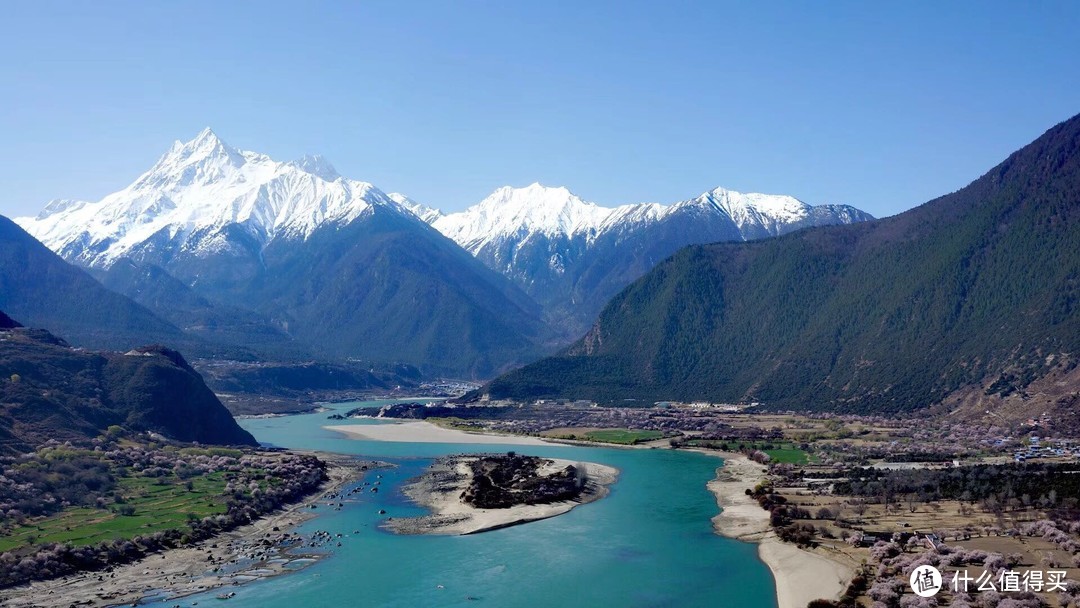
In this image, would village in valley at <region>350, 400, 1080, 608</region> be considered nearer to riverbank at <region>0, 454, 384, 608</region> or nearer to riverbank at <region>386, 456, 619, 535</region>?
riverbank at <region>386, 456, 619, 535</region>

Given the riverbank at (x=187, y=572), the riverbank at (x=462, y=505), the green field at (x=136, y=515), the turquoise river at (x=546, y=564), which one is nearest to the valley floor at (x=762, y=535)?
the riverbank at (x=462, y=505)

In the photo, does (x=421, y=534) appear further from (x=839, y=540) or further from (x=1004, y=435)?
(x=1004, y=435)

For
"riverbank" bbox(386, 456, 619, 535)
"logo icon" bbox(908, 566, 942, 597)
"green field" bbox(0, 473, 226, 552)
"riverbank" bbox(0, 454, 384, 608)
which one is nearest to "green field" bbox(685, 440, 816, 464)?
"riverbank" bbox(386, 456, 619, 535)

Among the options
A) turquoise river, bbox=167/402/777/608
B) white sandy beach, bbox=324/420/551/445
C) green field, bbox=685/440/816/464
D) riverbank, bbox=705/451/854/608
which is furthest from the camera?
white sandy beach, bbox=324/420/551/445

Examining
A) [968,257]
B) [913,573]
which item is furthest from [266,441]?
[968,257]

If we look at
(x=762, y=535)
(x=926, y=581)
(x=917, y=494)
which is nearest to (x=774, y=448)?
(x=917, y=494)

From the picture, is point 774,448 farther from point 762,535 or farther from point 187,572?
point 187,572
